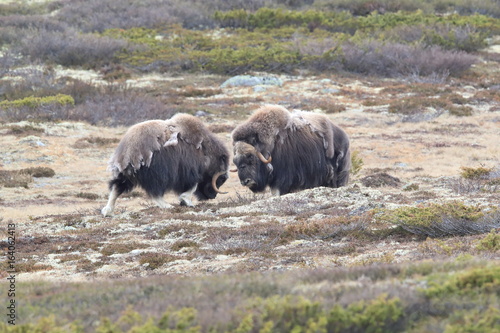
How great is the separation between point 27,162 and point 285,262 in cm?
847

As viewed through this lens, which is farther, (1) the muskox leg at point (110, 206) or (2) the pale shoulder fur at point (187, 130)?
(2) the pale shoulder fur at point (187, 130)

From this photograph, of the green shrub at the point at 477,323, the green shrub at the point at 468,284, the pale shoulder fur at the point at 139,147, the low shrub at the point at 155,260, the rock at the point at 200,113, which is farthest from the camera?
the rock at the point at 200,113

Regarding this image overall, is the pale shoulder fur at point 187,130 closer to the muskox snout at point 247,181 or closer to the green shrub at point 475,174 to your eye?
the muskox snout at point 247,181

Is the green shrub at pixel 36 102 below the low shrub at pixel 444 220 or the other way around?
below

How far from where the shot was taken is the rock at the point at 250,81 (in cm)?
1991

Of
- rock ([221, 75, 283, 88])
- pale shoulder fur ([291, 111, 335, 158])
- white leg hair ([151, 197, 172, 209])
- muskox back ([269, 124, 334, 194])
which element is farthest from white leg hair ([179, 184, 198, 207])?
rock ([221, 75, 283, 88])

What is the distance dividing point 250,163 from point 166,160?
1034mm

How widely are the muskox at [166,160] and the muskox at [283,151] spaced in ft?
1.28

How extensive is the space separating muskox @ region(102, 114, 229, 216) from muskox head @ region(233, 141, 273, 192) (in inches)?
15.5

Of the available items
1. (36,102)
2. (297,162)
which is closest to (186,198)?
(297,162)

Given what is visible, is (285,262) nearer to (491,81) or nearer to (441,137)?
(441,137)

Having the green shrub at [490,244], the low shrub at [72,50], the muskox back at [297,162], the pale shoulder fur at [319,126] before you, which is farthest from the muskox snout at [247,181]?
the low shrub at [72,50]

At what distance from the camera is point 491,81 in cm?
2041

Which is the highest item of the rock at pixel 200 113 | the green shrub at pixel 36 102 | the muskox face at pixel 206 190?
the muskox face at pixel 206 190
